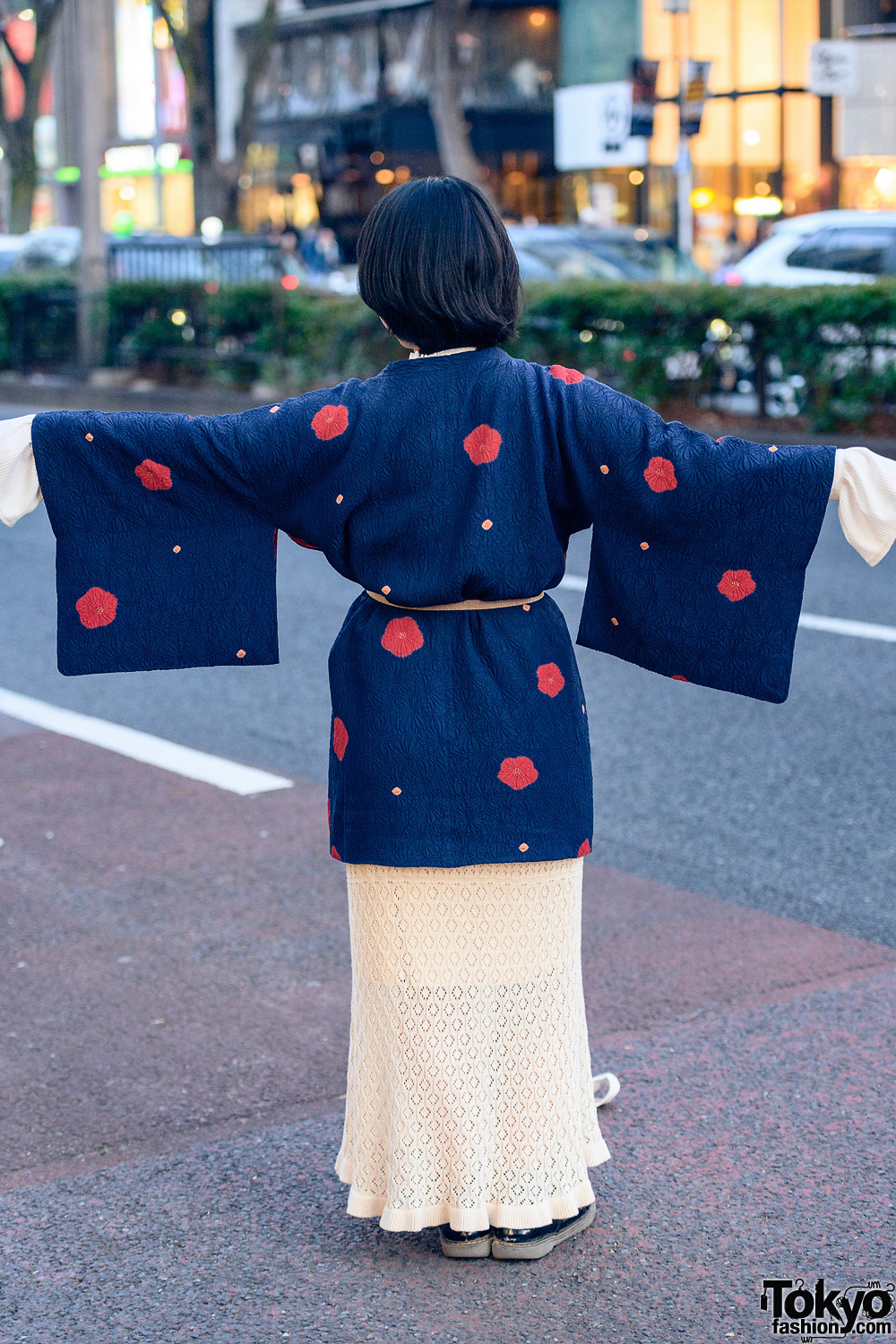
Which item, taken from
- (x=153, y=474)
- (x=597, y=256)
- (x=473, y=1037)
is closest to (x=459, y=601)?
(x=153, y=474)

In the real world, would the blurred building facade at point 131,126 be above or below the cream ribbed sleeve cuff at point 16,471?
above

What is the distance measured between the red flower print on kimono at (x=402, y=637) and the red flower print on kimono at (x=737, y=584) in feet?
1.57

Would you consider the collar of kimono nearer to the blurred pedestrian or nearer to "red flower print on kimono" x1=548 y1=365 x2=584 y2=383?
the blurred pedestrian

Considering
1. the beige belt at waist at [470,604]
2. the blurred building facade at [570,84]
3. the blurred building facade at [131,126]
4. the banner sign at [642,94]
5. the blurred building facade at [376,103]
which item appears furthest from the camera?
the blurred building facade at [131,126]

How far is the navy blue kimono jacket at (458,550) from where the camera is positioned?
8.08 feet

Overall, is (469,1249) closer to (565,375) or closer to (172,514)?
(172,514)

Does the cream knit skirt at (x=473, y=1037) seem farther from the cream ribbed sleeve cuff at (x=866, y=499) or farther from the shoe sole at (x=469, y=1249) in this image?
the cream ribbed sleeve cuff at (x=866, y=499)

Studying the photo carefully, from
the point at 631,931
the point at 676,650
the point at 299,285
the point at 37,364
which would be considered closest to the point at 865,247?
the point at 299,285

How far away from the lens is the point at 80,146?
752 inches

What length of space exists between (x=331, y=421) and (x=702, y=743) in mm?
3680

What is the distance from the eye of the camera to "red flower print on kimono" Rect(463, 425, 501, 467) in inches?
96.5

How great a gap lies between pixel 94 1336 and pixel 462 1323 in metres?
0.54

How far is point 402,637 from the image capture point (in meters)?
2.55

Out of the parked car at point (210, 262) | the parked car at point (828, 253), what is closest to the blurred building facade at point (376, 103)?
the parked car at point (210, 262)
